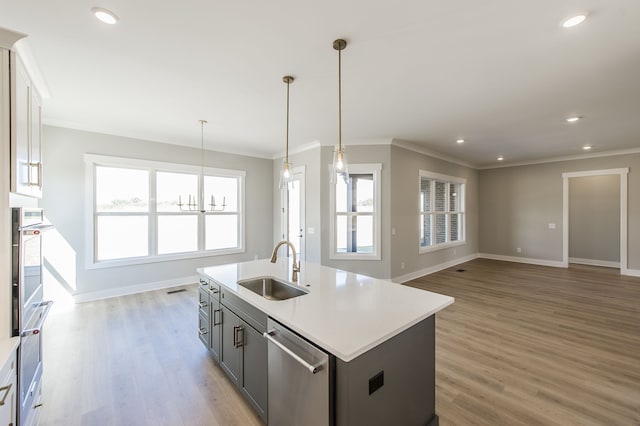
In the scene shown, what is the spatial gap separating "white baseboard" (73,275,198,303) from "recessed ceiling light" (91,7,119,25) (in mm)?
4093

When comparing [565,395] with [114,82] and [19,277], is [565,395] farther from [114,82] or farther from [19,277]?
[114,82]

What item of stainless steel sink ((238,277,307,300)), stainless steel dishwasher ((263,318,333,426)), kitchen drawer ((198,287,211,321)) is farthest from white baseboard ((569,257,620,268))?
kitchen drawer ((198,287,211,321))

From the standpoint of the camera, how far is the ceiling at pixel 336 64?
5.80 ft

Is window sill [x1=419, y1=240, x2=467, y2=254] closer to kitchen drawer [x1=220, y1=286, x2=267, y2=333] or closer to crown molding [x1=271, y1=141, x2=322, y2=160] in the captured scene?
crown molding [x1=271, y1=141, x2=322, y2=160]

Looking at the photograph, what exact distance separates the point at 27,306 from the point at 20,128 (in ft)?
3.44

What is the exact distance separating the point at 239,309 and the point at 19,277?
1219 mm

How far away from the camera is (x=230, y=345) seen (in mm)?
2129

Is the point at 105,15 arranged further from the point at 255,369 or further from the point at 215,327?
the point at 255,369

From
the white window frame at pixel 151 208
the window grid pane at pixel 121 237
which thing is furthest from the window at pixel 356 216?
the window grid pane at pixel 121 237

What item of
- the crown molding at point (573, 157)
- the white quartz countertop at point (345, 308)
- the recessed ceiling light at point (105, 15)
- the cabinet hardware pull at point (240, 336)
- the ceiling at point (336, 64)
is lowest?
the cabinet hardware pull at point (240, 336)

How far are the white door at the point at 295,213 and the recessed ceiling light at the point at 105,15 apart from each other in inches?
144

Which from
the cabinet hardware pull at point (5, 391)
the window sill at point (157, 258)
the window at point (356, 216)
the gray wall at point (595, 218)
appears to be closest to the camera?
the cabinet hardware pull at point (5, 391)

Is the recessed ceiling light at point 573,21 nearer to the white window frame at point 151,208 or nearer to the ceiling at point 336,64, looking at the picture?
the ceiling at point 336,64

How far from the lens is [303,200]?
5359 mm
